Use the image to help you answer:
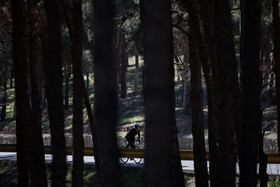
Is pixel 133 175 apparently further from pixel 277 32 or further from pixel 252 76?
pixel 252 76

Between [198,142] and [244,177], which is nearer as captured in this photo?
[244,177]

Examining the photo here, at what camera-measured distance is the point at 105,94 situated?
18.4 ft

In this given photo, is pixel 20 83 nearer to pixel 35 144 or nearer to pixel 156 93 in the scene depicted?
pixel 35 144

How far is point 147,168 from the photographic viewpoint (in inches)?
205

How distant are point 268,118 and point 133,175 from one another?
20315mm

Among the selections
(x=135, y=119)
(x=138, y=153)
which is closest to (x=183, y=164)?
(x=138, y=153)

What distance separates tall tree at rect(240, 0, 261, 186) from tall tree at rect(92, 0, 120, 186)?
2685 mm

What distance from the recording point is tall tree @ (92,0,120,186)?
5559 mm

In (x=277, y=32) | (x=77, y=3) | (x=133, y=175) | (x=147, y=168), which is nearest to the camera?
(x=147, y=168)

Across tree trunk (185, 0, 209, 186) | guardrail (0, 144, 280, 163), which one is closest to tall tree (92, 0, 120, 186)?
tree trunk (185, 0, 209, 186)

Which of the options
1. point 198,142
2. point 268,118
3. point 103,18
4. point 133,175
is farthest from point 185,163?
point 103,18

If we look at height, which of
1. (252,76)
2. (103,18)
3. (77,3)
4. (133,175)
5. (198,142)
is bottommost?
(133,175)

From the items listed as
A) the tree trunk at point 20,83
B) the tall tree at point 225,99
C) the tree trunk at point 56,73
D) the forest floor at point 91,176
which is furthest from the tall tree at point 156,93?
the forest floor at point 91,176

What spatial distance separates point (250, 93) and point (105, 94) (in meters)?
2.90
